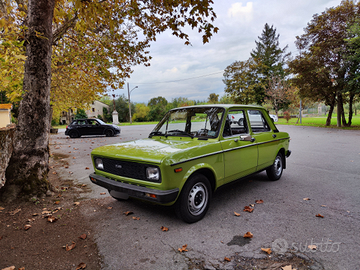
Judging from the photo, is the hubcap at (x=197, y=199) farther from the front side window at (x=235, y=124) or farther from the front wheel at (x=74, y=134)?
the front wheel at (x=74, y=134)

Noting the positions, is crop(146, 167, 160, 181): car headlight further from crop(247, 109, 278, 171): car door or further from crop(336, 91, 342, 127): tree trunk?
crop(336, 91, 342, 127): tree trunk

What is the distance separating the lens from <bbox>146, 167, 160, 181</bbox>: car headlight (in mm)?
2896

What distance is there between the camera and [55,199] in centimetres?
431

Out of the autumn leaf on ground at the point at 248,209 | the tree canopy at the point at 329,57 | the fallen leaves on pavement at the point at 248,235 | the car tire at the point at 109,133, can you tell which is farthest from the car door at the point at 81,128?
the tree canopy at the point at 329,57

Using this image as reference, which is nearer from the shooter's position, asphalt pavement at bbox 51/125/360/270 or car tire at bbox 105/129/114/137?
asphalt pavement at bbox 51/125/360/270

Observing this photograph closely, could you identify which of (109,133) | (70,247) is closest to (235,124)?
(70,247)

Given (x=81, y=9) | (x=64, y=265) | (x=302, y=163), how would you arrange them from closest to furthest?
(x=64, y=265) → (x=81, y=9) → (x=302, y=163)

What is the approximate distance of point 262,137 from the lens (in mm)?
4547

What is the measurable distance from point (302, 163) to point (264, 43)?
59040mm

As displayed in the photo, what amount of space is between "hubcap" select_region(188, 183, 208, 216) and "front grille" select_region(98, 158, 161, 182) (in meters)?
0.75

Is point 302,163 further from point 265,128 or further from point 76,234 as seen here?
point 76,234

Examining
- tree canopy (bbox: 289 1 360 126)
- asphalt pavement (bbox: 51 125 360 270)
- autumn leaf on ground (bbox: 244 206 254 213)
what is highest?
tree canopy (bbox: 289 1 360 126)

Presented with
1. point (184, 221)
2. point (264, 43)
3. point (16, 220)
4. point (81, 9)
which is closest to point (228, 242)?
point (184, 221)

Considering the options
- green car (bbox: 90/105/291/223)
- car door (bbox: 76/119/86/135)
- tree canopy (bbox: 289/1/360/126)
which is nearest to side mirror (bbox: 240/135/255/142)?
green car (bbox: 90/105/291/223)
